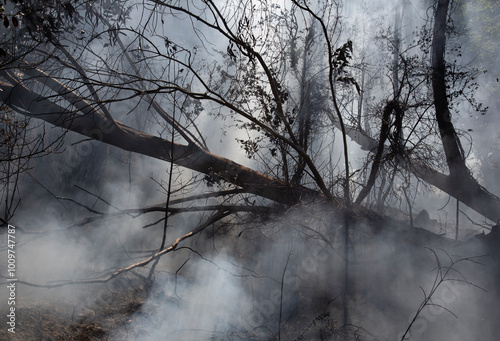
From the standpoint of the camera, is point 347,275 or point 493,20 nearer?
point 347,275

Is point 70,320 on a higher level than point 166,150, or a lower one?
lower

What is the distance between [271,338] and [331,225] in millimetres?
1632

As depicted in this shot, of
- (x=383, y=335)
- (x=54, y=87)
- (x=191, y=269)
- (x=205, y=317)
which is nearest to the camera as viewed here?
(x=54, y=87)

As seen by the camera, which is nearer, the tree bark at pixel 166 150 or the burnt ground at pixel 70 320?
the burnt ground at pixel 70 320

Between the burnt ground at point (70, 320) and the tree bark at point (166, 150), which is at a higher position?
the tree bark at point (166, 150)

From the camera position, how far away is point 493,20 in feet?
32.4

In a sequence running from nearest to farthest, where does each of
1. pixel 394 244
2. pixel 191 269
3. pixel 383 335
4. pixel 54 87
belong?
pixel 54 87 < pixel 383 335 < pixel 394 244 < pixel 191 269

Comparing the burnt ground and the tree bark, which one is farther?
the tree bark

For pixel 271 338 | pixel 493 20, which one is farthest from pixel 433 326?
pixel 493 20

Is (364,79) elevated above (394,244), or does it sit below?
above

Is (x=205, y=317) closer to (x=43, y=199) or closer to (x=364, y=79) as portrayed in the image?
(x=43, y=199)

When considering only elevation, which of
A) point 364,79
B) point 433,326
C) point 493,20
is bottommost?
point 433,326

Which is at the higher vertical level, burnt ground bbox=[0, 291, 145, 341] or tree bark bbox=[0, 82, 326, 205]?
tree bark bbox=[0, 82, 326, 205]

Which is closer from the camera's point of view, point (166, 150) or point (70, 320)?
point (70, 320)
